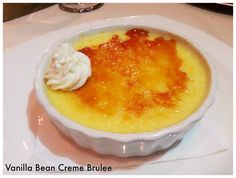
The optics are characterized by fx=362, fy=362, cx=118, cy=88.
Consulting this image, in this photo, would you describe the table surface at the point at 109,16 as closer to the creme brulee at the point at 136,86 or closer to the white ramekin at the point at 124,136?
the creme brulee at the point at 136,86

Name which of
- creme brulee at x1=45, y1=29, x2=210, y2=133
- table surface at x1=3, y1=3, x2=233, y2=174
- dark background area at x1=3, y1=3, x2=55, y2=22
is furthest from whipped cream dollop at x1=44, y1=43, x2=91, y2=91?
dark background area at x1=3, y1=3, x2=55, y2=22

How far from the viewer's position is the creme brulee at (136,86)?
3.20 feet

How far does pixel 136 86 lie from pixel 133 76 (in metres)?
0.05

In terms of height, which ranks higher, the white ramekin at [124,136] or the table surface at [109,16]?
the table surface at [109,16]

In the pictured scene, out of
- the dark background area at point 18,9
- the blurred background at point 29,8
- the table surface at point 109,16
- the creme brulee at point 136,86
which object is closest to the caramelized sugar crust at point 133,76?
the creme brulee at point 136,86

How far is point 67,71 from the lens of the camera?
3.42ft

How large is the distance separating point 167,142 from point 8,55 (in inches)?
27.6

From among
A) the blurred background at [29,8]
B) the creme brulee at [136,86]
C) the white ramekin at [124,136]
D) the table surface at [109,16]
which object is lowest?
the white ramekin at [124,136]

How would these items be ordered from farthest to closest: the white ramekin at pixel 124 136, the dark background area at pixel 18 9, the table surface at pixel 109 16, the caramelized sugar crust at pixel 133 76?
the dark background area at pixel 18 9
the table surface at pixel 109 16
the caramelized sugar crust at pixel 133 76
the white ramekin at pixel 124 136

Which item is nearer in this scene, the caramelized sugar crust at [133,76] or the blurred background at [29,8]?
the caramelized sugar crust at [133,76]

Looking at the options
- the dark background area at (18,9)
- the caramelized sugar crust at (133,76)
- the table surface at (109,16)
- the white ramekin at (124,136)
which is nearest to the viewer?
the white ramekin at (124,136)

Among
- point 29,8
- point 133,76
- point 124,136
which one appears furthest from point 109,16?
point 124,136

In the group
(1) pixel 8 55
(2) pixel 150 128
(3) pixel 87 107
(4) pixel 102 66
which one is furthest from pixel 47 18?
(2) pixel 150 128

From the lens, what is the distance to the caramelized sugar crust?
3.31 ft
